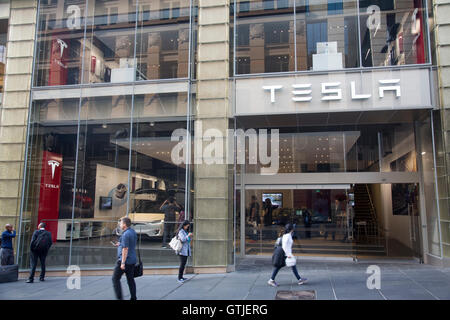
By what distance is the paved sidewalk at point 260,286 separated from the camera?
745 centimetres

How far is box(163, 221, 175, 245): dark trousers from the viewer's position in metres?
10.8

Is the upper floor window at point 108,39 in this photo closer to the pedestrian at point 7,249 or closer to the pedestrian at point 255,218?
the pedestrian at point 7,249

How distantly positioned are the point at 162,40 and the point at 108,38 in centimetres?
200

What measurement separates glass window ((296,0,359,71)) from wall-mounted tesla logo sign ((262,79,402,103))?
2.77 ft

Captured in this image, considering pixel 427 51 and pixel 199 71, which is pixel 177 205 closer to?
pixel 199 71

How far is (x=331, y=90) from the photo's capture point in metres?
10.3

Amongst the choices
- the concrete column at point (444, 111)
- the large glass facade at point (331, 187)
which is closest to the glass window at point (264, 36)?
the large glass facade at point (331, 187)

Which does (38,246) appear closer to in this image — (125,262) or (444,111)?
(125,262)

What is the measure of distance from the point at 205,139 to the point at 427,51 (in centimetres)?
703

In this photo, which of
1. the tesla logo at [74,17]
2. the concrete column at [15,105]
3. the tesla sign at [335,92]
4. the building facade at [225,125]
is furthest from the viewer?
the tesla logo at [74,17]

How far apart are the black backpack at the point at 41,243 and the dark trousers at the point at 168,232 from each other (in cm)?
328

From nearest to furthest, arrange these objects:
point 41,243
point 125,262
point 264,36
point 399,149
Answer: point 125,262
point 41,243
point 264,36
point 399,149

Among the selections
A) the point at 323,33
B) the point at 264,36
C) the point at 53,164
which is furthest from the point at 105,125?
the point at 323,33
